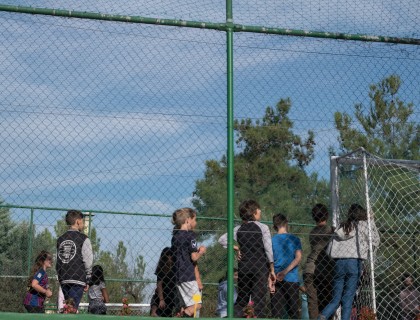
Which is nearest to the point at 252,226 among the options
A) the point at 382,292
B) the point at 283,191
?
the point at 382,292

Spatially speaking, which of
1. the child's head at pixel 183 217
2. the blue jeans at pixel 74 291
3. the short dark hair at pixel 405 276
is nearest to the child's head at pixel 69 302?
the blue jeans at pixel 74 291

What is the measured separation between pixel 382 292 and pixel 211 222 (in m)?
3.07

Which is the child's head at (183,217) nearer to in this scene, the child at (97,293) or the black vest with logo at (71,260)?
the black vest with logo at (71,260)

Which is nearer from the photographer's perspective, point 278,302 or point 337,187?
point 278,302

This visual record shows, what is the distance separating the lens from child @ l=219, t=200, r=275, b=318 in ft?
24.7

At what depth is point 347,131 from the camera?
7832 mm

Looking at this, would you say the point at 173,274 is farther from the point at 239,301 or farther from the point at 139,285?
the point at 139,285

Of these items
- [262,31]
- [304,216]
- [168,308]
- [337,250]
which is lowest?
[168,308]

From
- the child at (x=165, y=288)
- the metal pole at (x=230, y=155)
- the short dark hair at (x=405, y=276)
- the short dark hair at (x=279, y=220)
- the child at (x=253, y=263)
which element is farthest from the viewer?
the short dark hair at (x=405, y=276)

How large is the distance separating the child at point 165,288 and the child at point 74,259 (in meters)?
0.71

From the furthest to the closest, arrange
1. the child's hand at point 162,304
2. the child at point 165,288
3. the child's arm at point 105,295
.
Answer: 1. the child's arm at point 105,295
2. the child's hand at point 162,304
3. the child at point 165,288

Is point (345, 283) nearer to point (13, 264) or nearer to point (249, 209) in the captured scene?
point (249, 209)

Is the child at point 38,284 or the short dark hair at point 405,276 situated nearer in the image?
the child at point 38,284

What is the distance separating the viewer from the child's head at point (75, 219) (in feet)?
25.7
